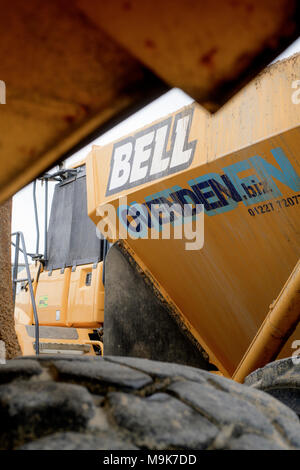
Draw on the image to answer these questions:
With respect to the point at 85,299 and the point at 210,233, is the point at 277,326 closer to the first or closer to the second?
the point at 210,233

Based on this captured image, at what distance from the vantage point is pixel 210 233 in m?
2.62

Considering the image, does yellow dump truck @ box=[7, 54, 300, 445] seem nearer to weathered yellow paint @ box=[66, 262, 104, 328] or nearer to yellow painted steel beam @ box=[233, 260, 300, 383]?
yellow painted steel beam @ box=[233, 260, 300, 383]

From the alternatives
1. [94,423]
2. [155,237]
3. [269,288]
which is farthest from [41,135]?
[155,237]

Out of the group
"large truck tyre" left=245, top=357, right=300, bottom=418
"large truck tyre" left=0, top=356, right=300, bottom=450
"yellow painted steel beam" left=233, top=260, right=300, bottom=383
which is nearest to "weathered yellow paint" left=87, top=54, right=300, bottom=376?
"yellow painted steel beam" left=233, top=260, right=300, bottom=383

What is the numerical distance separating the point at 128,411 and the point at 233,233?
181 cm

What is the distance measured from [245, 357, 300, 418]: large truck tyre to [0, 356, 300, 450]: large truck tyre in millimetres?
676

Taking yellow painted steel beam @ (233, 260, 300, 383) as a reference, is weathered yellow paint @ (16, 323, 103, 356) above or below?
below

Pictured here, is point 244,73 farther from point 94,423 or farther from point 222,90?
point 94,423

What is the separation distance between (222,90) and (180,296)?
7.88 ft

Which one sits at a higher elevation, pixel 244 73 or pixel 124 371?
pixel 244 73

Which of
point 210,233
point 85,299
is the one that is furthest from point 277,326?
point 85,299

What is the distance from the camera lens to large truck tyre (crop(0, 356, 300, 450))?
0.75 m

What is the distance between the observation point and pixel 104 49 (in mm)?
700
